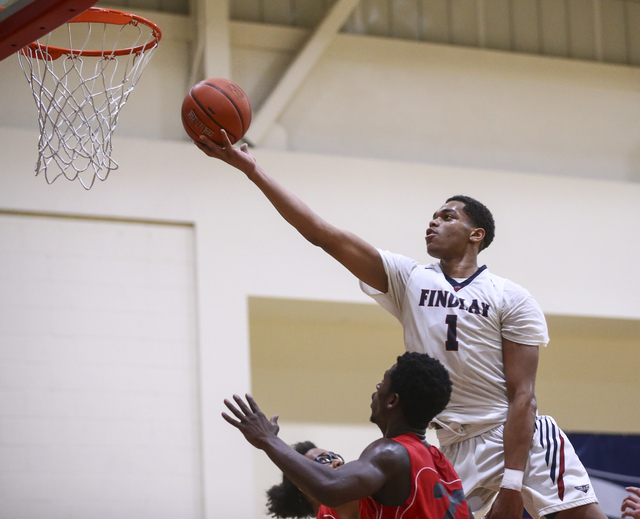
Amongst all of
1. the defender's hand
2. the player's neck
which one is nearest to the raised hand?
the player's neck

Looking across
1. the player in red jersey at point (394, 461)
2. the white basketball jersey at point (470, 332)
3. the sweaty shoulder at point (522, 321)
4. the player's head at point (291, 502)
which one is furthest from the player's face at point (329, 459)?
the player in red jersey at point (394, 461)

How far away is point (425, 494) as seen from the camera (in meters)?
3.29

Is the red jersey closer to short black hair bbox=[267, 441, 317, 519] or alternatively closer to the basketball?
the basketball

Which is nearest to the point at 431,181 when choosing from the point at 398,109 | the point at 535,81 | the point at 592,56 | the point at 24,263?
the point at 398,109

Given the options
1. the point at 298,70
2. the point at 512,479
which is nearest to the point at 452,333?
the point at 512,479

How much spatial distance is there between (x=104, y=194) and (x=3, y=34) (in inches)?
165

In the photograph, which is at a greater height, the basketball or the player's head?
the basketball

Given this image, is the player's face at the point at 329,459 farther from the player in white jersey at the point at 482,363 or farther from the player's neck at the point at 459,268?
the player's neck at the point at 459,268

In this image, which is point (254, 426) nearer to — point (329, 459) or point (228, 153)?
point (228, 153)

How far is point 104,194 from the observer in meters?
8.34

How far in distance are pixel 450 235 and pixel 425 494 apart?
1.48 meters

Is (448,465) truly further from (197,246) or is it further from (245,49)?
(245,49)

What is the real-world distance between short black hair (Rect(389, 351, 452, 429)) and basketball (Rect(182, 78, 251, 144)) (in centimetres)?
137

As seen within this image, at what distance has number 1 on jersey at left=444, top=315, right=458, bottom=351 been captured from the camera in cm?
412
